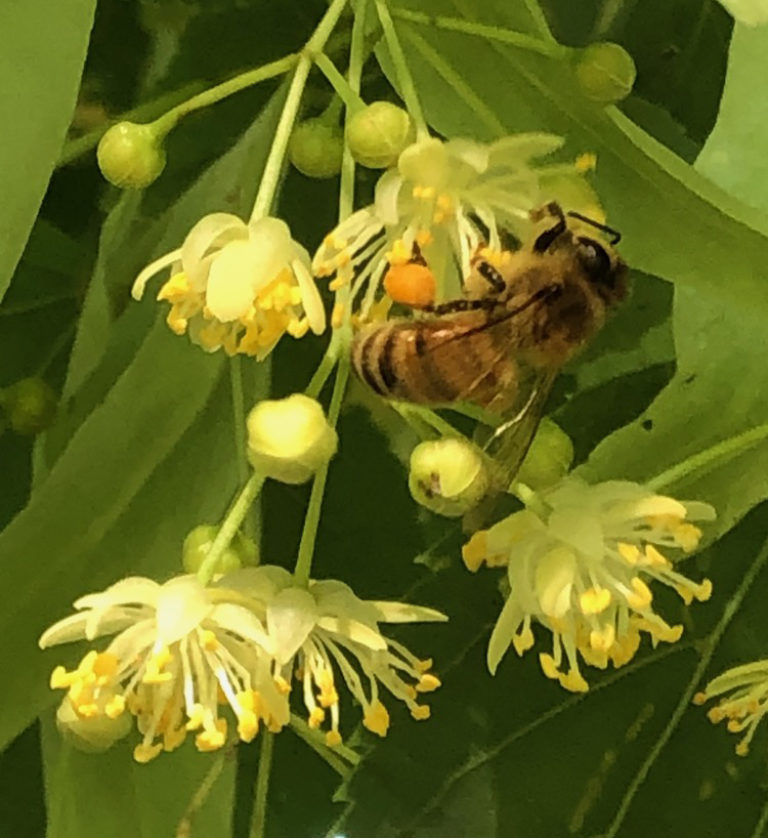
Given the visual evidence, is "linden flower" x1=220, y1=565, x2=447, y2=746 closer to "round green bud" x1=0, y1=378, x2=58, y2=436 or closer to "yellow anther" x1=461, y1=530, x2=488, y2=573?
"yellow anther" x1=461, y1=530, x2=488, y2=573

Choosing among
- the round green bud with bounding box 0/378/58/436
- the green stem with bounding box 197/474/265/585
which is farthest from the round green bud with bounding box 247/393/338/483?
the round green bud with bounding box 0/378/58/436

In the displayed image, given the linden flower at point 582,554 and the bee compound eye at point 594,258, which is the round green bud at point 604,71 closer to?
the bee compound eye at point 594,258

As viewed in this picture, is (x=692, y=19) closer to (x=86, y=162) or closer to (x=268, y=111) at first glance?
(x=268, y=111)

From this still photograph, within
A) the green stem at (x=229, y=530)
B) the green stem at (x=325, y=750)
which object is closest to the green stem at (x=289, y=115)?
the green stem at (x=229, y=530)

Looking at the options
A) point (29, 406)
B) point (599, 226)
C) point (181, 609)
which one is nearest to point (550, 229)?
point (599, 226)

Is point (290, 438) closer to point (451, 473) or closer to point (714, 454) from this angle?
point (451, 473)

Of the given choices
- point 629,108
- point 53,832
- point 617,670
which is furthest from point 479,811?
point 629,108
